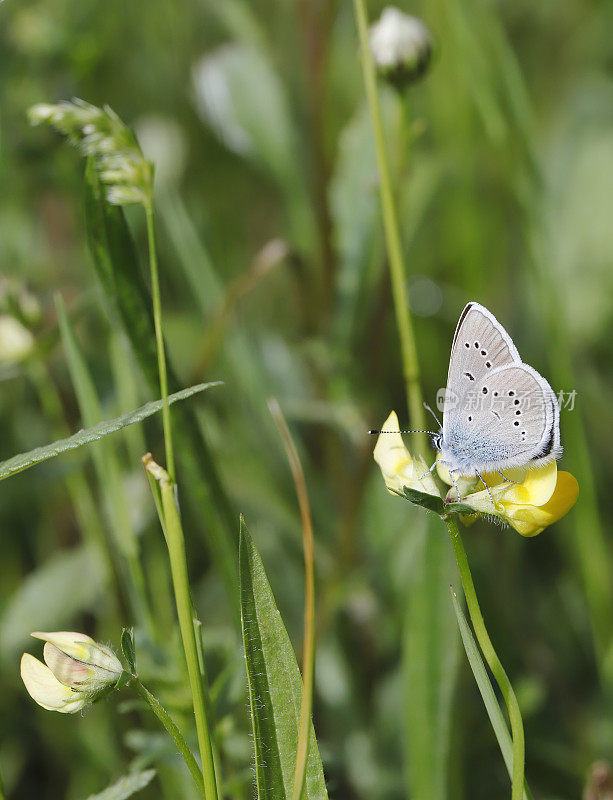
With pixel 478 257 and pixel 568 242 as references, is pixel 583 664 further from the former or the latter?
pixel 568 242

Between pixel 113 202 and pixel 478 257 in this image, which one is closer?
pixel 113 202

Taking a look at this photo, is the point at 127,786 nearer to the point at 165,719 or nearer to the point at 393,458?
the point at 165,719

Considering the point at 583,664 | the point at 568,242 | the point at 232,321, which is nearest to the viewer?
the point at 232,321

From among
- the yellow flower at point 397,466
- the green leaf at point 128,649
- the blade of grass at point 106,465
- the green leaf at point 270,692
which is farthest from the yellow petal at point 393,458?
the blade of grass at point 106,465

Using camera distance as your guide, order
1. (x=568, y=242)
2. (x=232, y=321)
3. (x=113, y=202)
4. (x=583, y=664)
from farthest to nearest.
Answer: (x=568, y=242)
(x=583, y=664)
(x=232, y=321)
(x=113, y=202)

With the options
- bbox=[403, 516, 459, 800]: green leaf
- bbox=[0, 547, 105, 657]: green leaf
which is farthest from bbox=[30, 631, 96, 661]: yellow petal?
bbox=[0, 547, 105, 657]: green leaf

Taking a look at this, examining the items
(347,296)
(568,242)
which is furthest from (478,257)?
(347,296)

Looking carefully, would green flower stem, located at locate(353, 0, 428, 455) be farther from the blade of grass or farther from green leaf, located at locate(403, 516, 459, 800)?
the blade of grass

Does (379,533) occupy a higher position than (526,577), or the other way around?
(379,533)

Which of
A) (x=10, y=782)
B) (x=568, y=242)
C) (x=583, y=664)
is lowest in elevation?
(x=583, y=664)
